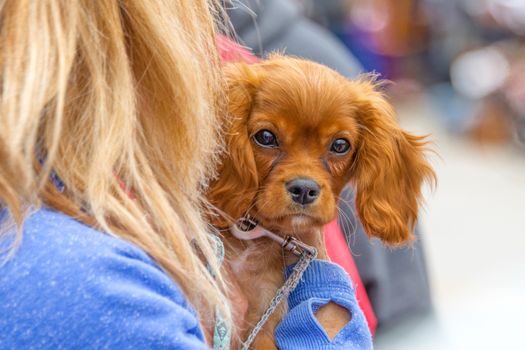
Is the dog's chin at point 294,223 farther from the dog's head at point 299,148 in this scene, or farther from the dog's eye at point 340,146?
the dog's eye at point 340,146

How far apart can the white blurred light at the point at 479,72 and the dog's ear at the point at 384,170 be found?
618 centimetres

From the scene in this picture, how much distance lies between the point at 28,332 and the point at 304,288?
0.69m

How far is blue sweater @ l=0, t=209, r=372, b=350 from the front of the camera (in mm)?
1036

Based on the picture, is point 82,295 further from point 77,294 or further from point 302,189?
point 302,189

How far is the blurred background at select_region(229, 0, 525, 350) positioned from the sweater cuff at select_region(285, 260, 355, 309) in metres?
0.35

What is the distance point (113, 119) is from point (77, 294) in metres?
0.25

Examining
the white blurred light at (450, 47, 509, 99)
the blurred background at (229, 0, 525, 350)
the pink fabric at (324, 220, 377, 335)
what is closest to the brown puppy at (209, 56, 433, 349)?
the pink fabric at (324, 220, 377, 335)

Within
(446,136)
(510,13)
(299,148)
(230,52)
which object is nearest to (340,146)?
(299,148)

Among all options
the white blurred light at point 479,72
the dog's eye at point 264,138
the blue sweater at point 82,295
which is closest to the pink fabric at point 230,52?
the dog's eye at point 264,138

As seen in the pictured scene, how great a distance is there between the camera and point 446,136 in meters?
8.21

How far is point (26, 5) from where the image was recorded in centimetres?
112

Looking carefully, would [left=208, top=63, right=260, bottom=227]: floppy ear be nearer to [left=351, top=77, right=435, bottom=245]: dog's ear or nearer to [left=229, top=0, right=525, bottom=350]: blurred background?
[left=351, top=77, right=435, bottom=245]: dog's ear

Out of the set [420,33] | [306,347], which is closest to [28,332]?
[306,347]

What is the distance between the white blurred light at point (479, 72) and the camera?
312 inches
